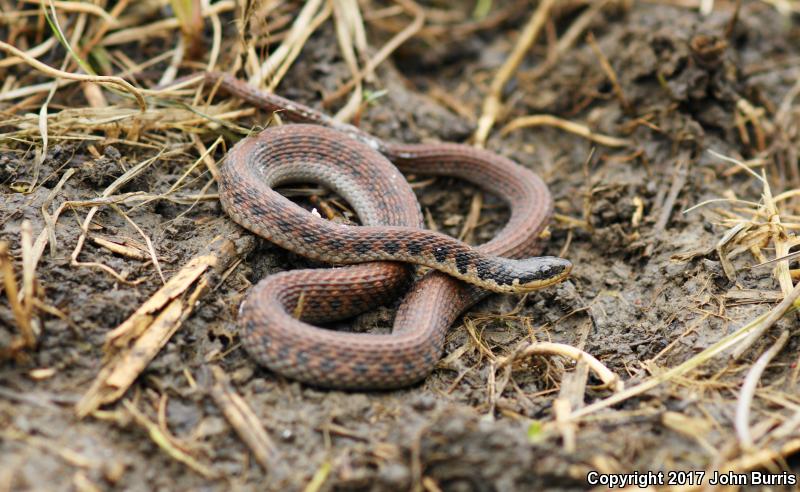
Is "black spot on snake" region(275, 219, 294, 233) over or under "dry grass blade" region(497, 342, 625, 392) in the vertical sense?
over

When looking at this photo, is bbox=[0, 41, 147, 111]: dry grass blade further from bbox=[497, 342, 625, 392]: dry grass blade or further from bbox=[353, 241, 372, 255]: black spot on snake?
bbox=[497, 342, 625, 392]: dry grass blade

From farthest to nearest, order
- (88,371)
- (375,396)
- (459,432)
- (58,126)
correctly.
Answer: (58,126) < (375,396) < (88,371) < (459,432)

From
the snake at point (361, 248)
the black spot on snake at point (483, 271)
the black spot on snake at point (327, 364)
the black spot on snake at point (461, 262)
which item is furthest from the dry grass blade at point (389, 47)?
the black spot on snake at point (327, 364)

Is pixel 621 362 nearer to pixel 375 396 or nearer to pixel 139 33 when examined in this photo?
pixel 375 396

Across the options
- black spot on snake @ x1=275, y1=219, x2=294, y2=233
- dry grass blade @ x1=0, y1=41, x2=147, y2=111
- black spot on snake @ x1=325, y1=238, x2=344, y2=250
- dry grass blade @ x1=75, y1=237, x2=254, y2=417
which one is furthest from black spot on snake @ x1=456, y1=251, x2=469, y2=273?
dry grass blade @ x1=0, y1=41, x2=147, y2=111

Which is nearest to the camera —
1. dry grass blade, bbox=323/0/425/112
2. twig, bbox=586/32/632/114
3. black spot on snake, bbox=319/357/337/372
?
black spot on snake, bbox=319/357/337/372

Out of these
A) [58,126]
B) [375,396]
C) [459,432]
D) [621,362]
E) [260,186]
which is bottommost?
[621,362]

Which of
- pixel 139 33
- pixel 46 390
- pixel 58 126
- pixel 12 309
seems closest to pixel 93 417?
pixel 46 390

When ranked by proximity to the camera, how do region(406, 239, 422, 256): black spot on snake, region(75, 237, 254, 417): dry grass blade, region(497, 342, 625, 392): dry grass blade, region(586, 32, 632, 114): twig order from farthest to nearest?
region(586, 32, 632, 114): twig → region(406, 239, 422, 256): black spot on snake → region(497, 342, 625, 392): dry grass blade → region(75, 237, 254, 417): dry grass blade
